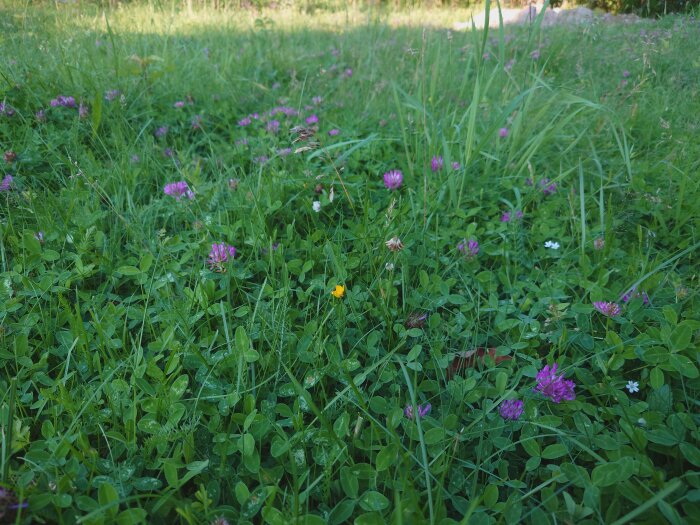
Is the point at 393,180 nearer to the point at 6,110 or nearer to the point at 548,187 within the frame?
the point at 548,187

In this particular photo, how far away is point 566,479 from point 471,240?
0.91 m

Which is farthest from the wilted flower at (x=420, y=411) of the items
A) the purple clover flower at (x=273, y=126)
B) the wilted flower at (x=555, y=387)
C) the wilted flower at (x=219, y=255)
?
the purple clover flower at (x=273, y=126)

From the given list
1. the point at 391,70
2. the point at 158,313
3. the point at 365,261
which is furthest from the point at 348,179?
the point at 391,70

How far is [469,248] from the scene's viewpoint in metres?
1.64

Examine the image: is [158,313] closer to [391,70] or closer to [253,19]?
[391,70]

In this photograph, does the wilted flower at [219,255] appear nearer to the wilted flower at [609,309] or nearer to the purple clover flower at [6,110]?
the wilted flower at [609,309]

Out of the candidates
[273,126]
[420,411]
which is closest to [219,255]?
[420,411]

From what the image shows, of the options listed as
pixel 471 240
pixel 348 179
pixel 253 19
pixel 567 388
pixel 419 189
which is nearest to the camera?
pixel 567 388

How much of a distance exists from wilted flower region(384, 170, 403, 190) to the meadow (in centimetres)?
2

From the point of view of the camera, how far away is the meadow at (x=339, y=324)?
37.7 inches

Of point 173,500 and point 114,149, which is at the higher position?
point 114,149

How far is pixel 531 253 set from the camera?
67.4 inches

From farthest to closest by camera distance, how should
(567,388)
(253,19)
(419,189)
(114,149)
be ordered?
(253,19) < (114,149) < (419,189) < (567,388)

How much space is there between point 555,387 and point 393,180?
1134 mm
